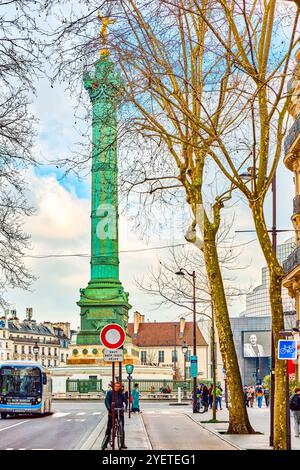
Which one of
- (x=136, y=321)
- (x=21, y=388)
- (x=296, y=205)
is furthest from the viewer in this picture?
(x=136, y=321)

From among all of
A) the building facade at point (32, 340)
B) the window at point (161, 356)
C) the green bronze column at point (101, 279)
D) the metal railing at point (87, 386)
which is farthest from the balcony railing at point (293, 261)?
the window at point (161, 356)

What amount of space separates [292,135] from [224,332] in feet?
68.6

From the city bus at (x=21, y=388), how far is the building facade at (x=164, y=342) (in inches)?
4268

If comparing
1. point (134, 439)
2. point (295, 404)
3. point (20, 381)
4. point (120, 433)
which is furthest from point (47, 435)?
point (20, 381)

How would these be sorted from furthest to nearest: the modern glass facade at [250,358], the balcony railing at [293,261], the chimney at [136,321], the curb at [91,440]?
the chimney at [136,321] → the modern glass facade at [250,358] → the balcony railing at [293,261] → the curb at [91,440]

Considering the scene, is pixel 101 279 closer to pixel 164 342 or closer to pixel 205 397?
pixel 205 397

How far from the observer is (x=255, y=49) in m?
21.3

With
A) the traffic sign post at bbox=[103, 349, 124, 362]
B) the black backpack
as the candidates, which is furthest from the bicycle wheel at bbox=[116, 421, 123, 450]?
the black backpack

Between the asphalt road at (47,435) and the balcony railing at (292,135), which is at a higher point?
the balcony railing at (292,135)

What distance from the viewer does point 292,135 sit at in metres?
47.3

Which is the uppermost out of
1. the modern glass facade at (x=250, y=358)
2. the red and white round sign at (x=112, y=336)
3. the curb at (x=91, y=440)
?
the modern glass facade at (x=250, y=358)

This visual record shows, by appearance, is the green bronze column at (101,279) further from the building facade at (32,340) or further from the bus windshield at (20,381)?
the building facade at (32,340)

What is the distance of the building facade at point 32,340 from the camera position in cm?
15988
